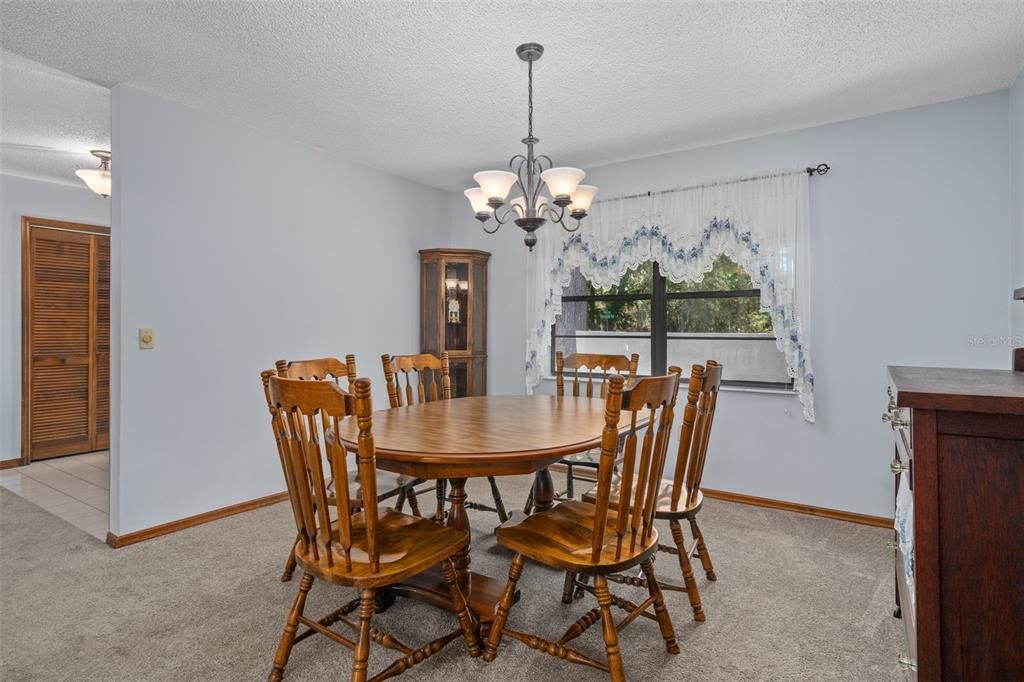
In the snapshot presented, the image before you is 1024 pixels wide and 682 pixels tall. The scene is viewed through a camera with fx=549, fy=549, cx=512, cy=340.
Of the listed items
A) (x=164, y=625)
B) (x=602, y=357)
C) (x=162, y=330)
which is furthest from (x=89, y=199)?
(x=602, y=357)

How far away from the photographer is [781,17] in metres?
2.25

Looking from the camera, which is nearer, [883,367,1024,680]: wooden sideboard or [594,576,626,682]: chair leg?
[883,367,1024,680]: wooden sideboard

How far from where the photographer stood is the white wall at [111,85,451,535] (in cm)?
296

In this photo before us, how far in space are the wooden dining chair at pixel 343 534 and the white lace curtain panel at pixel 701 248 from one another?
266 centimetres

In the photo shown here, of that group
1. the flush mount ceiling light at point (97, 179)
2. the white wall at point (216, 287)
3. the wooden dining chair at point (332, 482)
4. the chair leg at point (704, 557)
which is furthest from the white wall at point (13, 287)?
the chair leg at point (704, 557)

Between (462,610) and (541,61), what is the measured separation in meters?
2.38

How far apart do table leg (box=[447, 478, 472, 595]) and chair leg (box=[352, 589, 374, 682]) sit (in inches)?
21.2

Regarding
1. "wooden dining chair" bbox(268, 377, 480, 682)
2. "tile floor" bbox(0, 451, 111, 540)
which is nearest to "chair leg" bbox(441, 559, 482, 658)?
"wooden dining chair" bbox(268, 377, 480, 682)

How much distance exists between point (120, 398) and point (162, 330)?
42cm

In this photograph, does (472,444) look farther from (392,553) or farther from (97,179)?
(97,179)

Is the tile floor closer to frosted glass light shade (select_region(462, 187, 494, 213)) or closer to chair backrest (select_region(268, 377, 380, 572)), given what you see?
chair backrest (select_region(268, 377, 380, 572))

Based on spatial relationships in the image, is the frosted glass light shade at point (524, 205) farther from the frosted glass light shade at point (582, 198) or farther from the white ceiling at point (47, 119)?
the white ceiling at point (47, 119)

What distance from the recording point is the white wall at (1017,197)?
2.69 m

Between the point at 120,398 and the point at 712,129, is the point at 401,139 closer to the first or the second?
the point at 712,129
